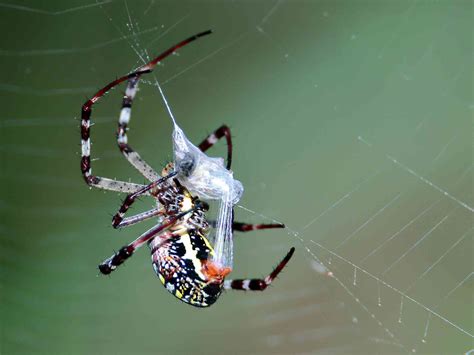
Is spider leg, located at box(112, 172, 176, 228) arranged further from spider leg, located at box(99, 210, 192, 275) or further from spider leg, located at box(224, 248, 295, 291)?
spider leg, located at box(224, 248, 295, 291)

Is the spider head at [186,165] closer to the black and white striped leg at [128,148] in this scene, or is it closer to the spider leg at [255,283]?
the black and white striped leg at [128,148]

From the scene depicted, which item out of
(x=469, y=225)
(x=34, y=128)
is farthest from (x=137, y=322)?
(x=469, y=225)

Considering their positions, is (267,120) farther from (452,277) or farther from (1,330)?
(1,330)

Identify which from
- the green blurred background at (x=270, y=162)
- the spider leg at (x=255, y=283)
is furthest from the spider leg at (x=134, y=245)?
the green blurred background at (x=270, y=162)

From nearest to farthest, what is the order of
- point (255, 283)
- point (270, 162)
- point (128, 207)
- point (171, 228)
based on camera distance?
point (128, 207) < point (171, 228) < point (255, 283) < point (270, 162)

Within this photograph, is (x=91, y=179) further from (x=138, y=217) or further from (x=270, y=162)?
(x=270, y=162)

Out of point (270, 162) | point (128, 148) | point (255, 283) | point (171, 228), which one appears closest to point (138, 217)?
point (171, 228)
